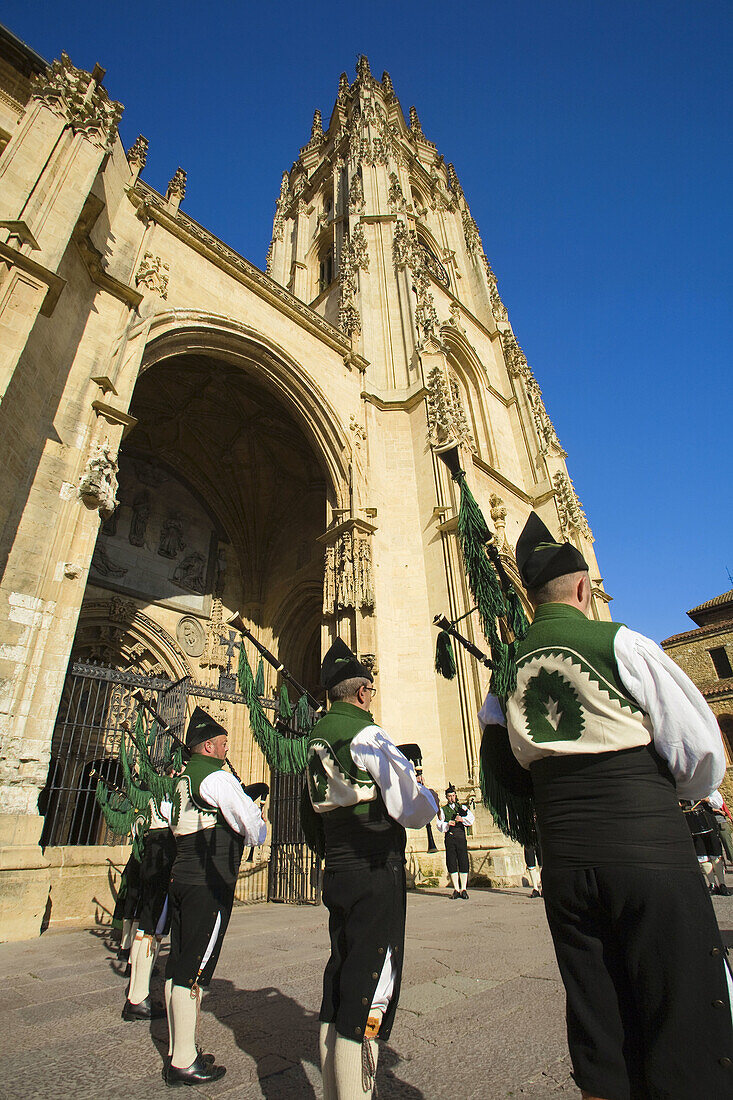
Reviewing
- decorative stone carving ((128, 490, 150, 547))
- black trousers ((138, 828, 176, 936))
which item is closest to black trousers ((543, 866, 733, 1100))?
black trousers ((138, 828, 176, 936))

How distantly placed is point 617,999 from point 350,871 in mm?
850

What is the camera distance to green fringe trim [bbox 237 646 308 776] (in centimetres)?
582

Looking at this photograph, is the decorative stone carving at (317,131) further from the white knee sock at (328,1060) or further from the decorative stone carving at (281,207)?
the white knee sock at (328,1060)

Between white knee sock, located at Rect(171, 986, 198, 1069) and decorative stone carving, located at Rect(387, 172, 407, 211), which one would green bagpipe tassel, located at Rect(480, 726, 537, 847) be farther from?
decorative stone carving, located at Rect(387, 172, 407, 211)

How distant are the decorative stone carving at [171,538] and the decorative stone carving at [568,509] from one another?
408 inches

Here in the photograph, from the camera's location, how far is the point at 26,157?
23.9 feet

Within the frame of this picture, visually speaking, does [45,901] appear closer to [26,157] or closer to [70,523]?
[70,523]

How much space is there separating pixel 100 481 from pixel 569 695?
6824 millimetres

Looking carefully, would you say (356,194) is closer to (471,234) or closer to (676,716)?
(471,234)

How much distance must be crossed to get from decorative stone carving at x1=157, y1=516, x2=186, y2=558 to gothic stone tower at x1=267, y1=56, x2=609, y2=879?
5.22 metres

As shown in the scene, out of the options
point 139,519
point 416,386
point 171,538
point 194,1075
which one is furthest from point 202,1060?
point 416,386

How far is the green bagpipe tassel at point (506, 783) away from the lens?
6.07ft

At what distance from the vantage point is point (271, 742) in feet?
19.9

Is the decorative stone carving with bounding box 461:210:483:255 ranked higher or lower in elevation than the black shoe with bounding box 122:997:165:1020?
higher
